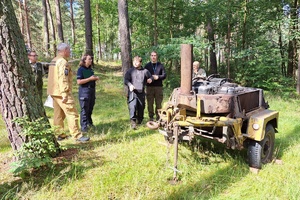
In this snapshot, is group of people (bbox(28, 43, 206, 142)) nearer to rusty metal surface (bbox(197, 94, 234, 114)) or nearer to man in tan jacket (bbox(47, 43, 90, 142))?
man in tan jacket (bbox(47, 43, 90, 142))

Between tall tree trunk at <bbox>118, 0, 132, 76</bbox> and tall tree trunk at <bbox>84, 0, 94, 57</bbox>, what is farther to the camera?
tall tree trunk at <bbox>84, 0, 94, 57</bbox>

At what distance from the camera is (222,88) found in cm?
370

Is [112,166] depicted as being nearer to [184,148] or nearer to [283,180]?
[184,148]

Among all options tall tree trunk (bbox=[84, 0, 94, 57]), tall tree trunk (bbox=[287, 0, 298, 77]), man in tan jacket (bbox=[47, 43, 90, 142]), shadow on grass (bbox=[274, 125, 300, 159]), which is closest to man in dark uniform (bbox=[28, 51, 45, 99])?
man in tan jacket (bbox=[47, 43, 90, 142])

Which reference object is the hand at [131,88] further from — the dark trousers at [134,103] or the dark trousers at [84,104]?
the dark trousers at [84,104]

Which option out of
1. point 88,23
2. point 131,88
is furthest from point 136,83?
point 88,23

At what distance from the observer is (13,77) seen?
3131mm

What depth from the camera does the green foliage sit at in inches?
117

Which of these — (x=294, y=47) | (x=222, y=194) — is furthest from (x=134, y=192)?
(x=294, y=47)

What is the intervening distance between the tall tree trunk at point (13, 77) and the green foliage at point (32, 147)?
0.13m

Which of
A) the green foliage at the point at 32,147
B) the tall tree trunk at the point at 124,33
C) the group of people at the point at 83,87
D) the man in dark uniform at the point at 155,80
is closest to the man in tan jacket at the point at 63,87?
the group of people at the point at 83,87

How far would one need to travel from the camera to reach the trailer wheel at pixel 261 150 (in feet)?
11.9

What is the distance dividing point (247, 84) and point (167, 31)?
216 inches

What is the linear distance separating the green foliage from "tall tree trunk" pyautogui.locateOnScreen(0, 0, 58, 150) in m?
0.13
